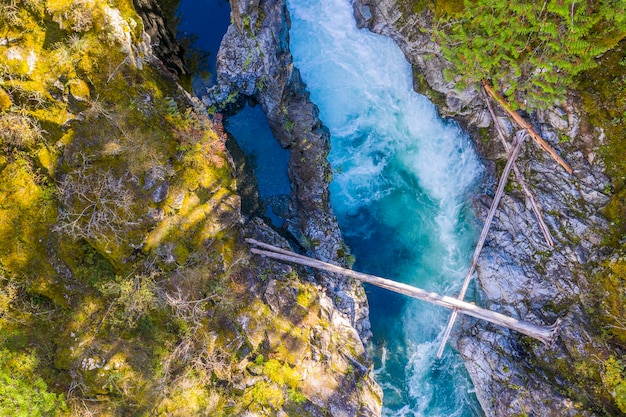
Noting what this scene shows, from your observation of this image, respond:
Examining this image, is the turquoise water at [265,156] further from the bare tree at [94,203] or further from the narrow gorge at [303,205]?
the bare tree at [94,203]

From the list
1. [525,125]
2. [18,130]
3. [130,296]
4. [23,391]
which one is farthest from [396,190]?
[23,391]

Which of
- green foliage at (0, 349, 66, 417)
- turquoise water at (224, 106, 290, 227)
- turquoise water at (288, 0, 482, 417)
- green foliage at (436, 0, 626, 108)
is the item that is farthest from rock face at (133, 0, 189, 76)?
green foliage at (0, 349, 66, 417)

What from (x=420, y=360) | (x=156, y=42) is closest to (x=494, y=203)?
(x=420, y=360)

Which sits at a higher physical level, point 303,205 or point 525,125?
point 525,125

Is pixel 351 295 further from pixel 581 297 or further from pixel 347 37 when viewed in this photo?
pixel 347 37

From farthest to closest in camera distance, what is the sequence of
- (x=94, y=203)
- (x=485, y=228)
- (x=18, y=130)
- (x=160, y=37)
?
(x=485, y=228), (x=160, y=37), (x=94, y=203), (x=18, y=130)

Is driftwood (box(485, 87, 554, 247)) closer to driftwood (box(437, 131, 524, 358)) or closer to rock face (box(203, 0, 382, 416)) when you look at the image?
driftwood (box(437, 131, 524, 358))

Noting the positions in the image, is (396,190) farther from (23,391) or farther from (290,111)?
(23,391)
